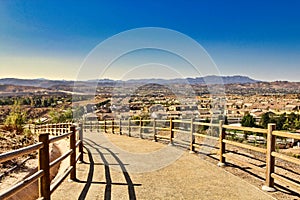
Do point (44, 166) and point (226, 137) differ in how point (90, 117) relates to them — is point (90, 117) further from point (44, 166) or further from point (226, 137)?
point (44, 166)

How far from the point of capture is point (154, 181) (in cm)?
543

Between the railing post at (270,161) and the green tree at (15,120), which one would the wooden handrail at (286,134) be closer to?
the railing post at (270,161)

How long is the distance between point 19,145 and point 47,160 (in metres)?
11.2

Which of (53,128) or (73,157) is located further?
(53,128)

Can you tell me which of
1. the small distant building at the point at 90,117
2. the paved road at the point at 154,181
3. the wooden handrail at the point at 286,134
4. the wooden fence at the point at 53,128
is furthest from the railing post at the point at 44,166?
the small distant building at the point at 90,117

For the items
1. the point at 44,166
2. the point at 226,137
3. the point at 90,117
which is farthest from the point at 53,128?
the point at 44,166

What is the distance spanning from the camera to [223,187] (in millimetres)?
5004

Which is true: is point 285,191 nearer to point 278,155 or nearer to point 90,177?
point 278,155

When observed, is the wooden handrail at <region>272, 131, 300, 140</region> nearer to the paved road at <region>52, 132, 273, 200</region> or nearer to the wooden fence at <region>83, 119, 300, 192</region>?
the wooden fence at <region>83, 119, 300, 192</region>

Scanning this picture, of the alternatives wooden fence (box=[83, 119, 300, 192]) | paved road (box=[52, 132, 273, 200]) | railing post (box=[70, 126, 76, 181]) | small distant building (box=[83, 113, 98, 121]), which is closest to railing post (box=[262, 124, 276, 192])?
wooden fence (box=[83, 119, 300, 192])

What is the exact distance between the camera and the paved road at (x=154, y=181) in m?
4.59

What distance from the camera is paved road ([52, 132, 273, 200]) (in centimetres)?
459

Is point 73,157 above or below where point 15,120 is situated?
above

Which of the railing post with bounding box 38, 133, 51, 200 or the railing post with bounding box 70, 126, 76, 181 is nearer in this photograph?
the railing post with bounding box 38, 133, 51, 200
